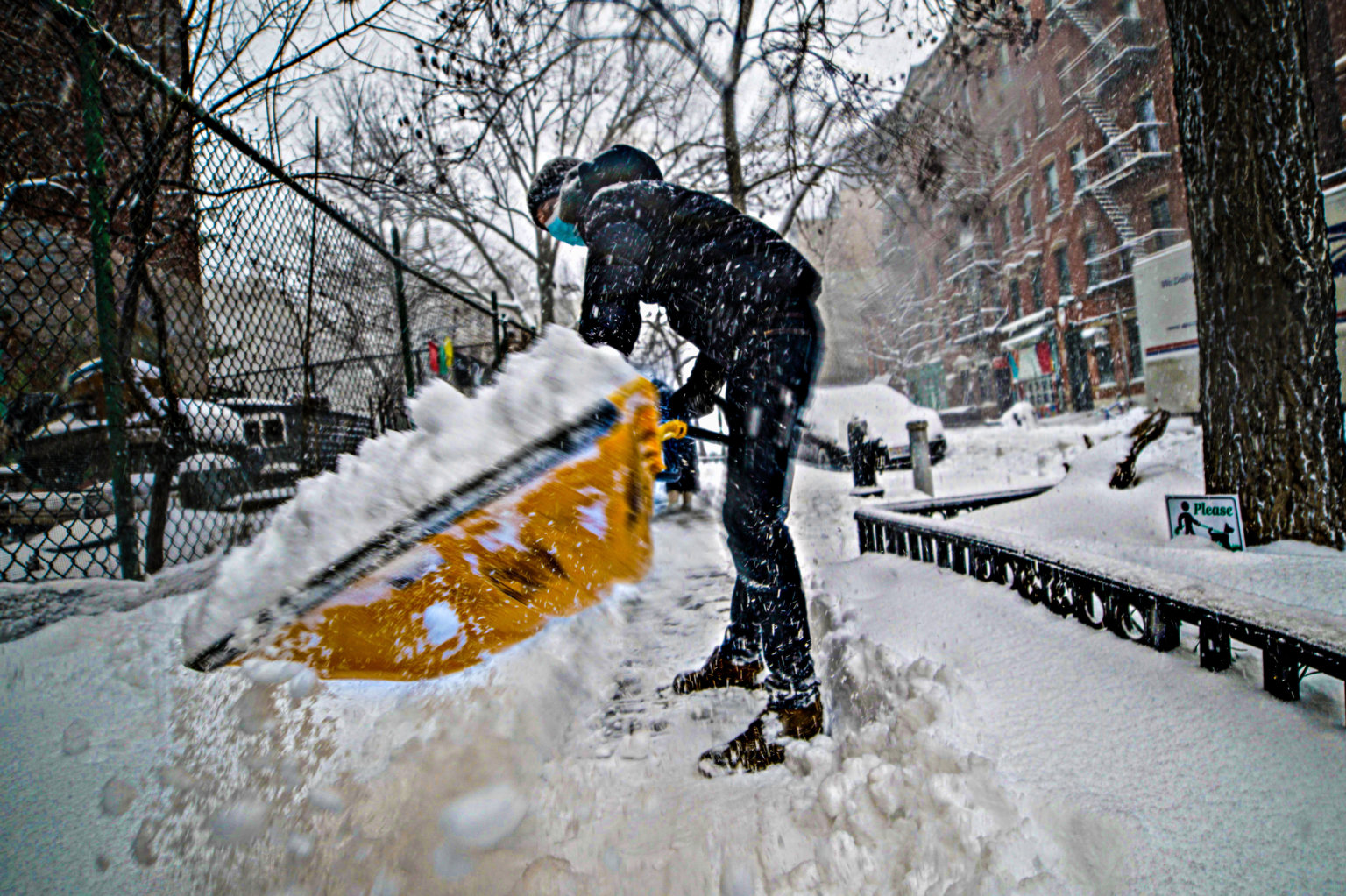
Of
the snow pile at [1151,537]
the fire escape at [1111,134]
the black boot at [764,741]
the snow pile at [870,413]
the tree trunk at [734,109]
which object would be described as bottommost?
the black boot at [764,741]

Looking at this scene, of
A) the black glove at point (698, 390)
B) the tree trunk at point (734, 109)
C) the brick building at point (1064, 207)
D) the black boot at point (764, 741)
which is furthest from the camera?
the brick building at point (1064, 207)

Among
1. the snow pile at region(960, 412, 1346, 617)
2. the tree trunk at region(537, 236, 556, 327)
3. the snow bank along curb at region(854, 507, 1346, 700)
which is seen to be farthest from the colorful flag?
the snow bank along curb at region(854, 507, 1346, 700)

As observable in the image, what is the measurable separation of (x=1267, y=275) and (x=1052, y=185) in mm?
27043

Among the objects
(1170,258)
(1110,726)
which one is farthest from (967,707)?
(1170,258)

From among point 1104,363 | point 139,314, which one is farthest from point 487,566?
point 1104,363

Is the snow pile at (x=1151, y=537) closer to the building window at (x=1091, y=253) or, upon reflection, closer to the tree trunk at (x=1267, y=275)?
the tree trunk at (x=1267, y=275)

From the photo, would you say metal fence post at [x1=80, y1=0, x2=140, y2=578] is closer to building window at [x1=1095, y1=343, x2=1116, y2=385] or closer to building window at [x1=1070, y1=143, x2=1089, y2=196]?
building window at [x1=1070, y1=143, x2=1089, y2=196]

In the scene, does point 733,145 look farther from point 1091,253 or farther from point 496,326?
point 1091,253

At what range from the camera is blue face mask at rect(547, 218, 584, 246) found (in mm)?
2188

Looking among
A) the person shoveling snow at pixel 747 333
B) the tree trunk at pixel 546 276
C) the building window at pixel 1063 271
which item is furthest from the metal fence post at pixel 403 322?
the building window at pixel 1063 271

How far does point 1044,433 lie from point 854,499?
37.0 feet

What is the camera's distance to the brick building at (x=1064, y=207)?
1326cm

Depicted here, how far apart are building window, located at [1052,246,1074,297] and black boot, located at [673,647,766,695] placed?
28768mm

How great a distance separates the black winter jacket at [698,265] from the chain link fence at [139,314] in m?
2.09
